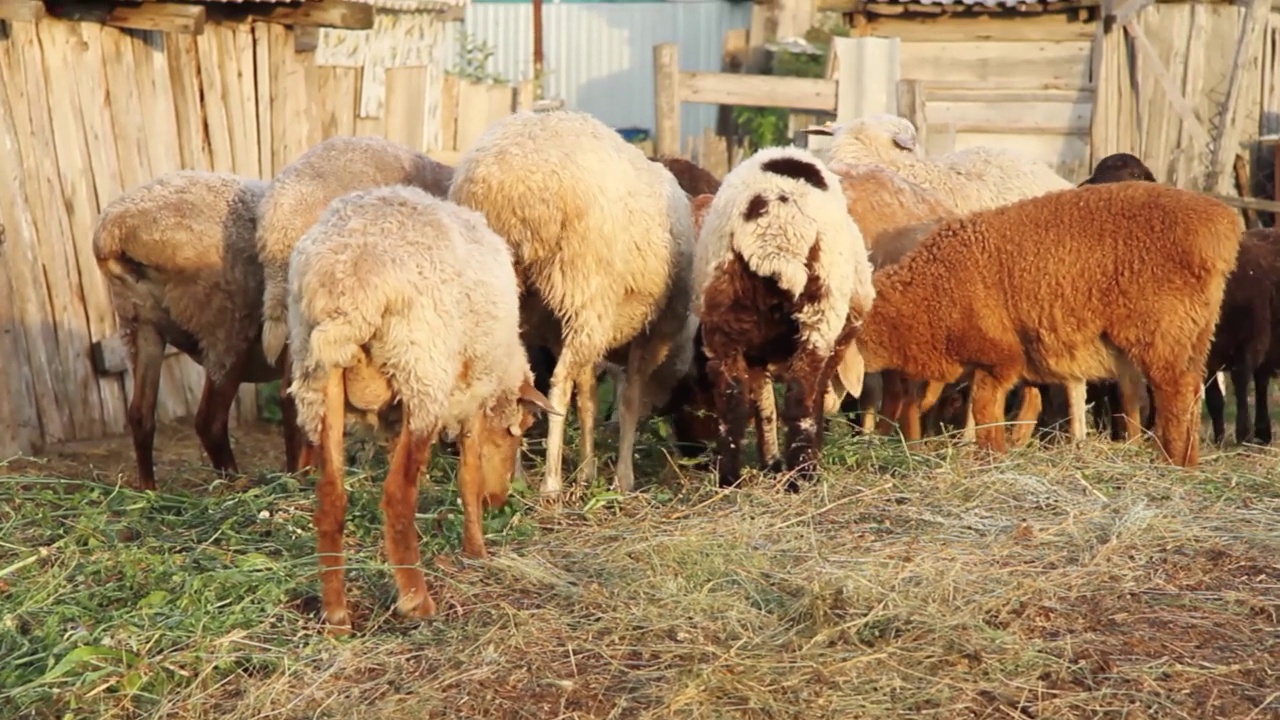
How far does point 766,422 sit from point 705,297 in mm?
973

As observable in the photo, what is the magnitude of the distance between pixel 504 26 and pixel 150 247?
21.9m

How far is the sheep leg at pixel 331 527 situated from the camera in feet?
19.9

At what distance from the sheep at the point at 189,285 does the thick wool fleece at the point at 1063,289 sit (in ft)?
11.3

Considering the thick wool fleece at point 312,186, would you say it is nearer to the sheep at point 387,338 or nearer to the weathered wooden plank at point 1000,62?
the sheep at point 387,338

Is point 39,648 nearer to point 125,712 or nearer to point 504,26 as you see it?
point 125,712

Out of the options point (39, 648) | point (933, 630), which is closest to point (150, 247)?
point (39, 648)

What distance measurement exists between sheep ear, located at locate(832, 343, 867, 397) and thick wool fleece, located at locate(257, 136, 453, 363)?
265 cm

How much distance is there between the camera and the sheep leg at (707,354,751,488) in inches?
328

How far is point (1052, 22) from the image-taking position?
59.7 feet

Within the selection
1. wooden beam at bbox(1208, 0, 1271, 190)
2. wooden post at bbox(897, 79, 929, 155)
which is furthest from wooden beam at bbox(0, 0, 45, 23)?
wooden beam at bbox(1208, 0, 1271, 190)

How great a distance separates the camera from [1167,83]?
17.7 meters

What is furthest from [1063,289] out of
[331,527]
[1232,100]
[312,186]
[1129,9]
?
[1232,100]

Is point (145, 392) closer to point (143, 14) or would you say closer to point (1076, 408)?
point (143, 14)

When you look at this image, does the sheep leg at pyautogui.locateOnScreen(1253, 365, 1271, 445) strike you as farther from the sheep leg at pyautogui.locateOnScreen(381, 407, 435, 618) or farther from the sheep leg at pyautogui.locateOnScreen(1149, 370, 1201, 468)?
the sheep leg at pyautogui.locateOnScreen(381, 407, 435, 618)
